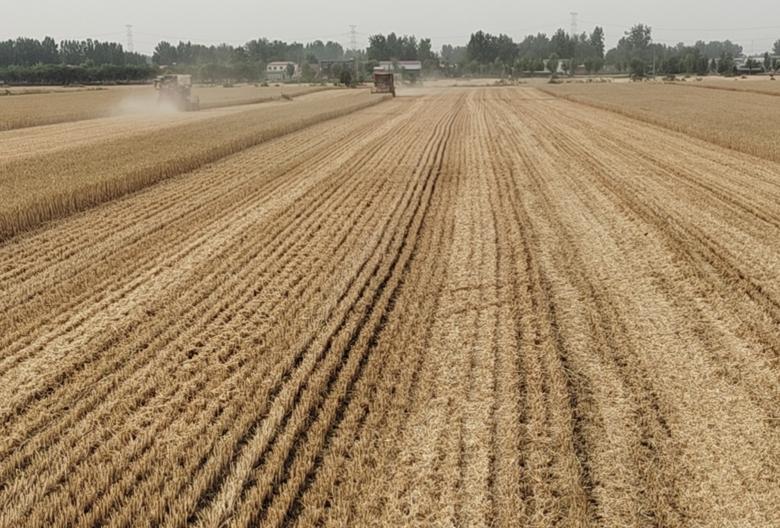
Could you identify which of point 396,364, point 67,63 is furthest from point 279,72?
point 396,364

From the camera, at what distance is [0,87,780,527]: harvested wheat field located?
13.8 feet

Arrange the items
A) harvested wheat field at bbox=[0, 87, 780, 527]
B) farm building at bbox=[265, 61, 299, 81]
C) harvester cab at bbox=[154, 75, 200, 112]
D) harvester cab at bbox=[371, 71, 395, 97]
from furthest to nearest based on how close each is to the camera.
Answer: farm building at bbox=[265, 61, 299, 81], harvester cab at bbox=[371, 71, 395, 97], harvester cab at bbox=[154, 75, 200, 112], harvested wheat field at bbox=[0, 87, 780, 527]

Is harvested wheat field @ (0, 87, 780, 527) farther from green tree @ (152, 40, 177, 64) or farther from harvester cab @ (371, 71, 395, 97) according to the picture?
green tree @ (152, 40, 177, 64)

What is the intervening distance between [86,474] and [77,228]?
25.7 feet

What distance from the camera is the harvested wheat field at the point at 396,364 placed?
4.20 metres

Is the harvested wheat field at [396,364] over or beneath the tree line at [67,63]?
beneath

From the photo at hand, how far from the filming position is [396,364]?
19.6 ft

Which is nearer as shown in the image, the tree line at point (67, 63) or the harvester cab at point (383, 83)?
A: the harvester cab at point (383, 83)

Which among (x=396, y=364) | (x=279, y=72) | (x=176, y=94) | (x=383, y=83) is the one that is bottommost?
(x=396, y=364)

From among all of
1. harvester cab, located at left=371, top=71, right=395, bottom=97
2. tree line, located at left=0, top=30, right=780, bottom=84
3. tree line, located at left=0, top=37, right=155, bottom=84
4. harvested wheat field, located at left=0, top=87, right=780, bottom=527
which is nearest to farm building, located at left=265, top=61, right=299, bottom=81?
tree line, located at left=0, top=30, right=780, bottom=84

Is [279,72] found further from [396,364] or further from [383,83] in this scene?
[396,364]

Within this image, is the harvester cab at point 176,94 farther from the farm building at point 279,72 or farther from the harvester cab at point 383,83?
the farm building at point 279,72

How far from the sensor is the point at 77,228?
36.4 ft

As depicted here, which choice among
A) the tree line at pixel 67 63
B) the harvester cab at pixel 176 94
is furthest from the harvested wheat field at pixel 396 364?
the tree line at pixel 67 63
